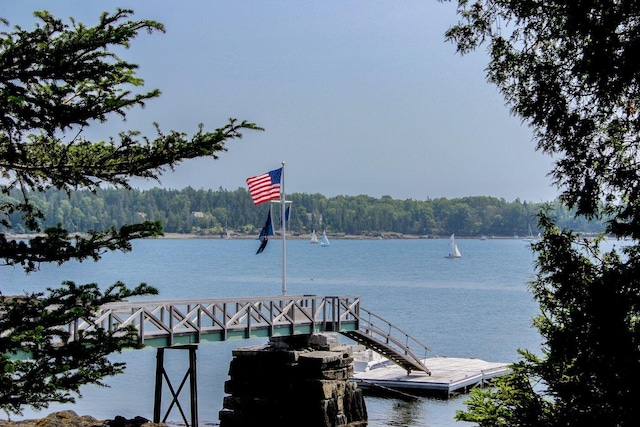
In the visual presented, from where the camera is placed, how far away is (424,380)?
3238 centimetres

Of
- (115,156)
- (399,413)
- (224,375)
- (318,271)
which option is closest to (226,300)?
(399,413)

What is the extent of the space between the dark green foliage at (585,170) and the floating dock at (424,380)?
20.8m

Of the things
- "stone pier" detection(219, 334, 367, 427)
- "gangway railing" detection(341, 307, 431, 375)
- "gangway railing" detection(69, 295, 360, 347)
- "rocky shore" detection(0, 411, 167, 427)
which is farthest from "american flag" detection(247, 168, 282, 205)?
"rocky shore" detection(0, 411, 167, 427)

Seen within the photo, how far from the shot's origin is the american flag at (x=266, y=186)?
28141mm

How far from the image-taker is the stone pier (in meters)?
22.7

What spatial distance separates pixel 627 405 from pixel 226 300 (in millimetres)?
14671

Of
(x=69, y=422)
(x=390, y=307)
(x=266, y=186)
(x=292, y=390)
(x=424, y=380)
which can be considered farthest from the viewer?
(x=390, y=307)

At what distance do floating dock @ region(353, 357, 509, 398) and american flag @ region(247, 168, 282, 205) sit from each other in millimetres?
8924

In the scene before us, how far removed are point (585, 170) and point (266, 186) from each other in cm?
1871

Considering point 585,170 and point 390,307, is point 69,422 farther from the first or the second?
point 390,307

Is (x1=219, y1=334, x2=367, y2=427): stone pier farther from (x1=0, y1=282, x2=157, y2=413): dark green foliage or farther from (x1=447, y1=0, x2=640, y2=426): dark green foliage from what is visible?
(x1=0, y1=282, x2=157, y2=413): dark green foliage

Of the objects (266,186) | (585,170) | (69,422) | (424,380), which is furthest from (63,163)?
(424,380)

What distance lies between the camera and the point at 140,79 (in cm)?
970

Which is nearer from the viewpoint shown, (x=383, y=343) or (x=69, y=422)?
(x=69, y=422)
